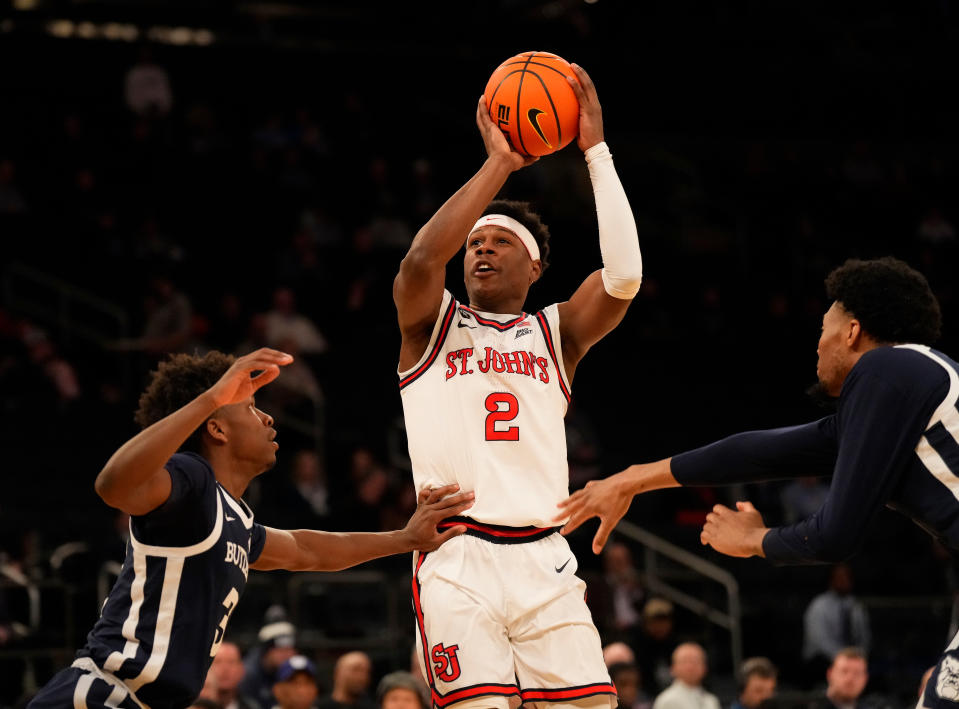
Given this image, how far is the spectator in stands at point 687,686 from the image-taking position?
35.0ft

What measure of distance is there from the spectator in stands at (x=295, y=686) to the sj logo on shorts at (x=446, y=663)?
14.7 feet

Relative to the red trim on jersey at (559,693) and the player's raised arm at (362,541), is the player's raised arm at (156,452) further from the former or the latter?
the red trim on jersey at (559,693)

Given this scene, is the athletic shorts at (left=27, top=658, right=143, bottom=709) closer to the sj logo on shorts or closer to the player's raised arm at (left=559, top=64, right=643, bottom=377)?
the sj logo on shorts

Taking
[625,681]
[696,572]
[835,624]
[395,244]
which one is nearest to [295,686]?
[625,681]

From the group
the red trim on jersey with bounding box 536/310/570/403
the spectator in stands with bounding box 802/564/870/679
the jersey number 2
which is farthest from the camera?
the spectator in stands with bounding box 802/564/870/679

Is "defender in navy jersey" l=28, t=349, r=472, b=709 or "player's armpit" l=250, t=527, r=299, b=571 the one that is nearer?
"defender in navy jersey" l=28, t=349, r=472, b=709

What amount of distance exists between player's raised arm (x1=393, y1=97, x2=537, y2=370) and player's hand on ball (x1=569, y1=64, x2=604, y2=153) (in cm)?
32

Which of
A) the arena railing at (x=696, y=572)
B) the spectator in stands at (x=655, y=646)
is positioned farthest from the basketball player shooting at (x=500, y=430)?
the arena railing at (x=696, y=572)

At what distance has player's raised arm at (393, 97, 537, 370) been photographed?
5312 mm

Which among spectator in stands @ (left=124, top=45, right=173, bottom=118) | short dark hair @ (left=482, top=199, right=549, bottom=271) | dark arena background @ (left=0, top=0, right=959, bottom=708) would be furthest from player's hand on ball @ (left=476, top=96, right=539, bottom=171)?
spectator in stands @ (left=124, top=45, right=173, bottom=118)

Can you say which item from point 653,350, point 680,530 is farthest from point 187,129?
point 680,530

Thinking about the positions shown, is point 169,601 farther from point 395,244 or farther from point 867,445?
point 395,244

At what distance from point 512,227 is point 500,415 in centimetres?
95

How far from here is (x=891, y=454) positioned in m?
4.39
